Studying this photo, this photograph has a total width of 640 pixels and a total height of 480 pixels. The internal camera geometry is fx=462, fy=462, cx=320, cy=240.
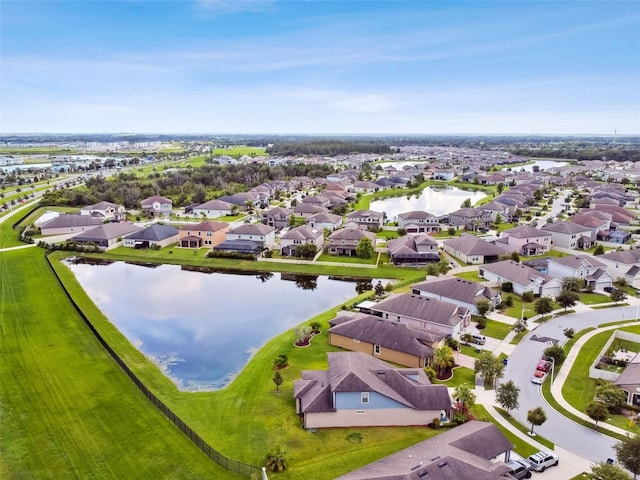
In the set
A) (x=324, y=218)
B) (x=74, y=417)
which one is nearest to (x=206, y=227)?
(x=324, y=218)

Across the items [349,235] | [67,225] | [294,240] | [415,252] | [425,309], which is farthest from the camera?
[67,225]

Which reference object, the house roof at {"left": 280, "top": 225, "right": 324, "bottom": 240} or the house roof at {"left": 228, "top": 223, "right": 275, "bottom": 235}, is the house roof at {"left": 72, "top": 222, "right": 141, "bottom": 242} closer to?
the house roof at {"left": 228, "top": 223, "right": 275, "bottom": 235}

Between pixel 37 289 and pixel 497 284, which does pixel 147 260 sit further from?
pixel 497 284

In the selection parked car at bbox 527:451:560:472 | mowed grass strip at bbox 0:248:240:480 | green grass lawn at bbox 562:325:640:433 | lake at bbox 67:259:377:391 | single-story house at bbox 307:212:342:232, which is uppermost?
single-story house at bbox 307:212:342:232

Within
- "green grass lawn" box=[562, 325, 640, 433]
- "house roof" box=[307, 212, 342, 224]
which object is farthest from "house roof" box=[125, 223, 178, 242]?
"green grass lawn" box=[562, 325, 640, 433]

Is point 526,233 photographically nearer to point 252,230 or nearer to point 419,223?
point 419,223

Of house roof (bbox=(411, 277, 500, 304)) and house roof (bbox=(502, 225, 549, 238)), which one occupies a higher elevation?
house roof (bbox=(502, 225, 549, 238))
